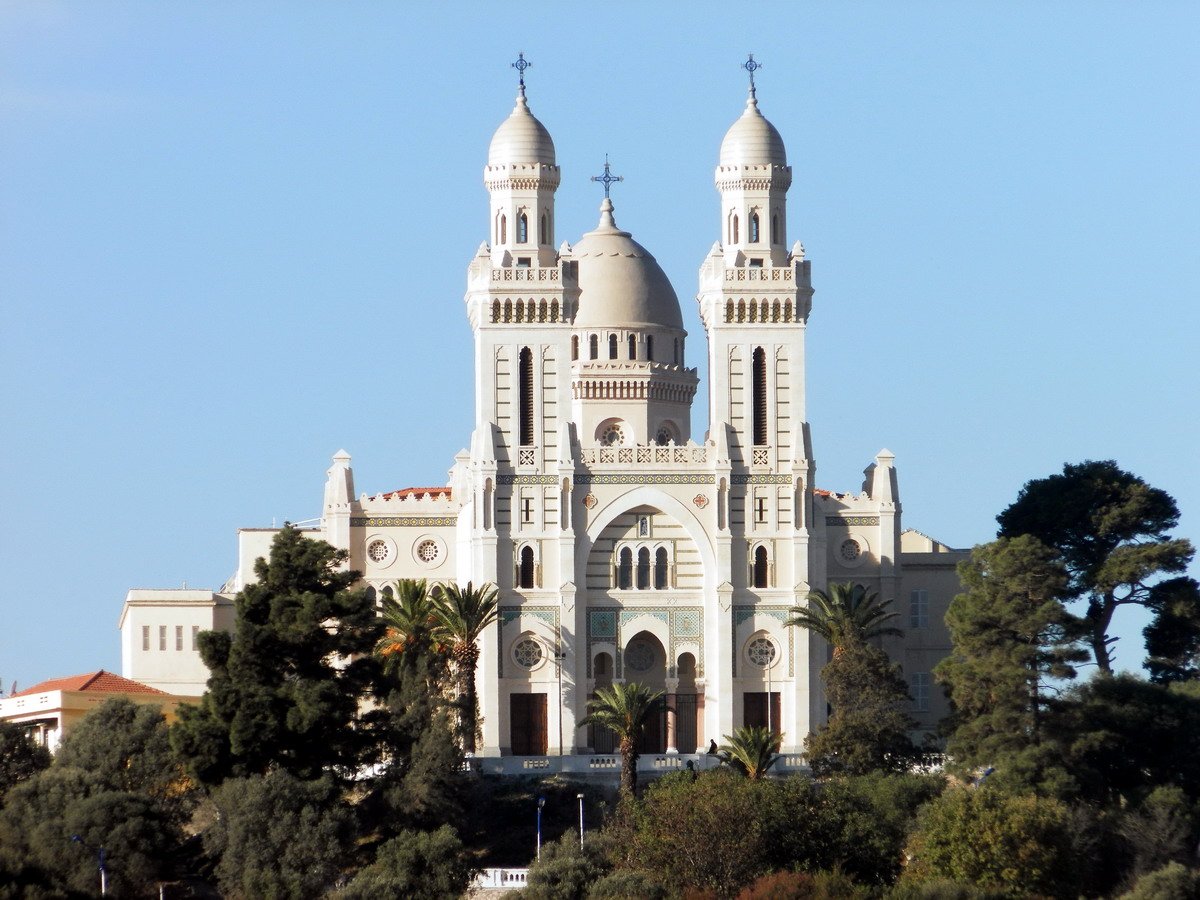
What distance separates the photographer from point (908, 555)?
124 metres

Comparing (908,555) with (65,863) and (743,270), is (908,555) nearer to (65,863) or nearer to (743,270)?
(743,270)

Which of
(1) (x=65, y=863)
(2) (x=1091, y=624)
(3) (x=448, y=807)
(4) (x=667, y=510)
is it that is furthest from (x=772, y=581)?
(1) (x=65, y=863)

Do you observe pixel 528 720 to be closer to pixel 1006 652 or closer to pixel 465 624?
pixel 465 624

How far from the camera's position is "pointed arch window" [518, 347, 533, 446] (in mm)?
117188

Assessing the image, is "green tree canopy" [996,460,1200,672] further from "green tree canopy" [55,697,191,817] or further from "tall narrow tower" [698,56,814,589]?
"green tree canopy" [55,697,191,817]

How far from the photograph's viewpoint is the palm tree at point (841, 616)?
112 m

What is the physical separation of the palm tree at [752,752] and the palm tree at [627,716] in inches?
112

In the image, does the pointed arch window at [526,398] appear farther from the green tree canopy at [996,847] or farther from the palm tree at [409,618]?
the green tree canopy at [996,847]

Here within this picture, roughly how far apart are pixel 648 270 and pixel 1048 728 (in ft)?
97.5

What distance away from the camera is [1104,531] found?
119812 millimetres

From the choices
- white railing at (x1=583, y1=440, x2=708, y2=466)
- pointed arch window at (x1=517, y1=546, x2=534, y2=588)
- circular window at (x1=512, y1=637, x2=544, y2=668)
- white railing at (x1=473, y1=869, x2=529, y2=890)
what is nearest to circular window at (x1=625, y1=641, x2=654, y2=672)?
circular window at (x1=512, y1=637, x2=544, y2=668)

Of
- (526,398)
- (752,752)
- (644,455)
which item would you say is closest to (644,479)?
(644,455)

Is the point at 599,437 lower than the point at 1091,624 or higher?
higher

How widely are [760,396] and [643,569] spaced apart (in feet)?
22.9
